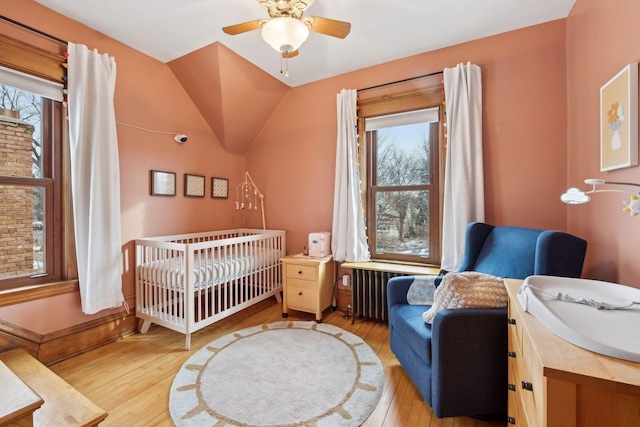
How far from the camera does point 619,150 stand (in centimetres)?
140

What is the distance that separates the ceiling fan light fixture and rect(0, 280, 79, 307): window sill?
2378 mm

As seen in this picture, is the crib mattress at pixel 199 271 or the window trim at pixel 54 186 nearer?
the window trim at pixel 54 186

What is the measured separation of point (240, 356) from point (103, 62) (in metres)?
2.63

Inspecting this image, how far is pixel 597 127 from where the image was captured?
66.5 inches

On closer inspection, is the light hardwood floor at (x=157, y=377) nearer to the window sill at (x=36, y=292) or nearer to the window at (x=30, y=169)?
the window sill at (x=36, y=292)

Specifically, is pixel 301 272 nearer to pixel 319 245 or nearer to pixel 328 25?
pixel 319 245

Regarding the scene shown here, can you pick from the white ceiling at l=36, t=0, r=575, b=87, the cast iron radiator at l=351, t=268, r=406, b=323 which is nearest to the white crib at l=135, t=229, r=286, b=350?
the cast iron radiator at l=351, t=268, r=406, b=323

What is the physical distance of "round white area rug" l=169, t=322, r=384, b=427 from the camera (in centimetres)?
151

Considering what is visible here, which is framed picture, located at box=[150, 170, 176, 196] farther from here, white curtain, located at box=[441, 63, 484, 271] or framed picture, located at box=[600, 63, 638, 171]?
framed picture, located at box=[600, 63, 638, 171]

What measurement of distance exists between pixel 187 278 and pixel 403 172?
7.53 ft

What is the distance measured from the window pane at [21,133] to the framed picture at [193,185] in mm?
1135

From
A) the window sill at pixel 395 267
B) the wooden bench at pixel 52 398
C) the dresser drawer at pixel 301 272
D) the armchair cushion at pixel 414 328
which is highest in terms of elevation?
the window sill at pixel 395 267

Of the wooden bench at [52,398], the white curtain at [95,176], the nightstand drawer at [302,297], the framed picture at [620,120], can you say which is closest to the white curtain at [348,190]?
the nightstand drawer at [302,297]

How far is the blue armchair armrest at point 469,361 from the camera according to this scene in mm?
1348
